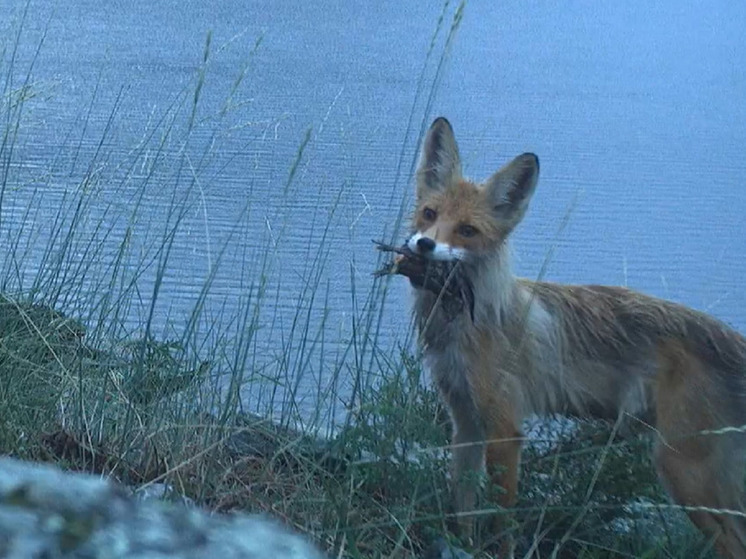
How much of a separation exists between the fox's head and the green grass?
0.13 metres

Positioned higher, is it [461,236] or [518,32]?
[518,32]

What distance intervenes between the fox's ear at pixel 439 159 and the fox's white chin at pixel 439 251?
25 centimetres

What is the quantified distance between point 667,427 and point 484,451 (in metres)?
0.59

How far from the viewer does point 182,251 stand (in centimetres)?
434

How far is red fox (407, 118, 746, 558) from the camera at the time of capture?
347cm

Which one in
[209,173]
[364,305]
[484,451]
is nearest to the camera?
[484,451]

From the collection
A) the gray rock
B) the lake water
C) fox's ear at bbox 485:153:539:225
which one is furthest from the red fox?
the gray rock

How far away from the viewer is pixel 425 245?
10.8ft

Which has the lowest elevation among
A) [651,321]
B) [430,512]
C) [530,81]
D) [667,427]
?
[430,512]

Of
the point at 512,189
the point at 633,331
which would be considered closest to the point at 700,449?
the point at 633,331

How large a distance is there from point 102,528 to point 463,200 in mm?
2676

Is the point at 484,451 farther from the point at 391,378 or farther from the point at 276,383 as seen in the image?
the point at 276,383

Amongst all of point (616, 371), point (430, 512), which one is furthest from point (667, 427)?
point (430, 512)

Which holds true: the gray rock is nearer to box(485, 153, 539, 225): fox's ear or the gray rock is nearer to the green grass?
the green grass
